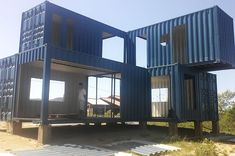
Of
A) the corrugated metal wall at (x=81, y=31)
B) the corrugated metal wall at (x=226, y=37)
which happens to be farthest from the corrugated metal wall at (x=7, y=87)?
the corrugated metal wall at (x=226, y=37)

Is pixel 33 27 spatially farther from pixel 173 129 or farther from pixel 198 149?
pixel 198 149

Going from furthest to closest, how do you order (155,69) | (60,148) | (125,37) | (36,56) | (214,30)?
(125,37)
(155,69)
(214,30)
(36,56)
(60,148)

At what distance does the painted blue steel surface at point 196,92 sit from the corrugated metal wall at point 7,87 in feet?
30.1

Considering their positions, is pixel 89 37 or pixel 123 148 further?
pixel 89 37

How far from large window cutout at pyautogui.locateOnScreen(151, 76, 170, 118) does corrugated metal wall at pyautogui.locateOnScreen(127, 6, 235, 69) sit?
→ 1.37m

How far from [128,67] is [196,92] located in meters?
5.25

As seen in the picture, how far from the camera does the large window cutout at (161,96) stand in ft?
63.8

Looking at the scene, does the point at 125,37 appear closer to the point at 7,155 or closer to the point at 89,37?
the point at 89,37

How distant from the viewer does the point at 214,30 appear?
55.5 ft

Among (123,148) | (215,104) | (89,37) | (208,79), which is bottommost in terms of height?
(123,148)

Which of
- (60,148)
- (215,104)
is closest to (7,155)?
(60,148)

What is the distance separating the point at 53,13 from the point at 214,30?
34.6 ft

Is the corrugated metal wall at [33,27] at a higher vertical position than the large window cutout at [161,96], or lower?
higher

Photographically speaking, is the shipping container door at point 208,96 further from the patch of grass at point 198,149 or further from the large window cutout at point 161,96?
the patch of grass at point 198,149
